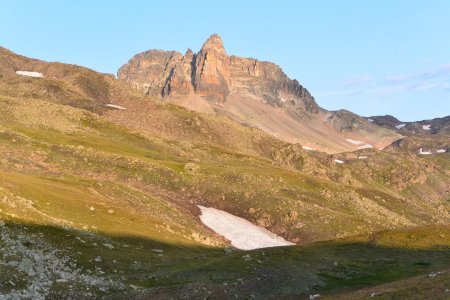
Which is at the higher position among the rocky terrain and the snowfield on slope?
the rocky terrain

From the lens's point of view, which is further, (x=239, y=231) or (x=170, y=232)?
(x=239, y=231)

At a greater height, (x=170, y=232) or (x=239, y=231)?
(x=170, y=232)

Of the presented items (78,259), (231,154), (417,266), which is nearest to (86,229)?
(78,259)

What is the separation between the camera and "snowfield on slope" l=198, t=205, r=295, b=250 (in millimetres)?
83688

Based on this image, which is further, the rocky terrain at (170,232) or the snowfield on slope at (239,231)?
Answer: the snowfield on slope at (239,231)

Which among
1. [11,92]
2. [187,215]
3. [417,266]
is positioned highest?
[11,92]

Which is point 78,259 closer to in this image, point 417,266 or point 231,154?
point 417,266

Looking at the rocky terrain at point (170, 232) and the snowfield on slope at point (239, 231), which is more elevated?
the rocky terrain at point (170, 232)

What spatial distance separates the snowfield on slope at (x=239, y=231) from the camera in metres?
83.7

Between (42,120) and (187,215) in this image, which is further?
(42,120)

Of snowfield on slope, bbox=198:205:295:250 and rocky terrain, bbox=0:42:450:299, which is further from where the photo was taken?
snowfield on slope, bbox=198:205:295:250

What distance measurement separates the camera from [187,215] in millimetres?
86375

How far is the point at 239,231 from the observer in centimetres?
8812

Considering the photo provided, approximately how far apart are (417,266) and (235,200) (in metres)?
56.9
